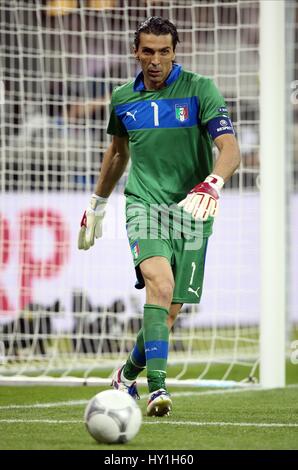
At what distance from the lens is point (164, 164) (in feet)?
19.6

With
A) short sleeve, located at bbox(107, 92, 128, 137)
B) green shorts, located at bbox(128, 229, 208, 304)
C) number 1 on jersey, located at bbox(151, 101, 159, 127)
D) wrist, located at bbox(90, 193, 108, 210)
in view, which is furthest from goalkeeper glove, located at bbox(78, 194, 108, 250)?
number 1 on jersey, located at bbox(151, 101, 159, 127)

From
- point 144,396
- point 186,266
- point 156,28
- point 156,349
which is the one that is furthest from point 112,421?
point 144,396

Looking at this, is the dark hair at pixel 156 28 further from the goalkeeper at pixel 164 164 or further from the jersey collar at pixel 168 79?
the jersey collar at pixel 168 79

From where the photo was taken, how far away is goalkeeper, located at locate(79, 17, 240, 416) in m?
5.73

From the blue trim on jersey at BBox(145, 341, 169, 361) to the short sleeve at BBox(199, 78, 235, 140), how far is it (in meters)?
1.14

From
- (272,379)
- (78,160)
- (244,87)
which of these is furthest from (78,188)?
(272,379)

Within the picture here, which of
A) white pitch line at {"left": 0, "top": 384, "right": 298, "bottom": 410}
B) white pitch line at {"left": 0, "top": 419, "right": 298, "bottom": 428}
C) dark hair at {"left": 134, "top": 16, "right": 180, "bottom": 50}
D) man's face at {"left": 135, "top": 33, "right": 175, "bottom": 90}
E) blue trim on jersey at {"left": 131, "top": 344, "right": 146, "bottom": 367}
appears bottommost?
white pitch line at {"left": 0, "top": 384, "right": 298, "bottom": 410}

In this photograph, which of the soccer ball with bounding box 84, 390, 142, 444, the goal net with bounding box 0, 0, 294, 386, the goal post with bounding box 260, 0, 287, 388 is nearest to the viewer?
the soccer ball with bounding box 84, 390, 142, 444

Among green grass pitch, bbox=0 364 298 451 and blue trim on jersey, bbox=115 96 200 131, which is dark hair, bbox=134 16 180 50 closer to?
blue trim on jersey, bbox=115 96 200 131

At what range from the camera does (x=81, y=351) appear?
11.4m

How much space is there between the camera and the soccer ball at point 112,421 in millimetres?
4547

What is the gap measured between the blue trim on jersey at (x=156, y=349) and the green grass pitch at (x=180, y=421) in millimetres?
324
